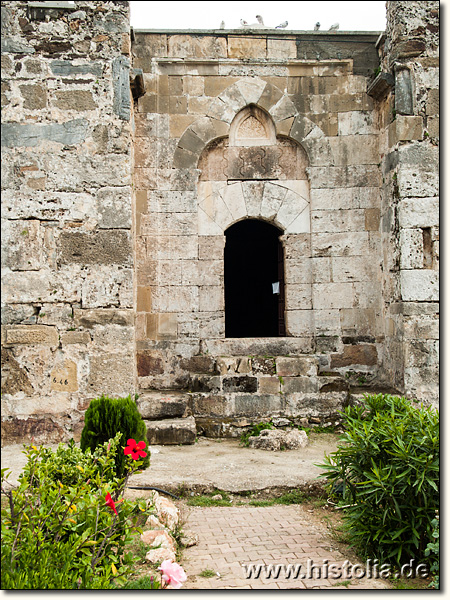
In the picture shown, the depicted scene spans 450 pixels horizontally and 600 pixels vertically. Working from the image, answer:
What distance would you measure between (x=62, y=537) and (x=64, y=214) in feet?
13.0

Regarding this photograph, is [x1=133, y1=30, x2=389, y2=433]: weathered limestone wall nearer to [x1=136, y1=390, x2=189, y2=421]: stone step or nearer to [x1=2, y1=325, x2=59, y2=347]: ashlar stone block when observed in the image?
[x1=136, y1=390, x2=189, y2=421]: stone step

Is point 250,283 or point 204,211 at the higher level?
point 204,211

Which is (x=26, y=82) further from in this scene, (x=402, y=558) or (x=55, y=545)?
(x=402, y=558)

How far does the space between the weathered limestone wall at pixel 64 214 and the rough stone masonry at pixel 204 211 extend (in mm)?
16

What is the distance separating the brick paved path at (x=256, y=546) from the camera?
3.38 meters

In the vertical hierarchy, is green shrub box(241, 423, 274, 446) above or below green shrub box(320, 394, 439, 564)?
below

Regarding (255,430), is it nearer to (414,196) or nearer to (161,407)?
(161,407)

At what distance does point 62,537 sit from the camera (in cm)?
329

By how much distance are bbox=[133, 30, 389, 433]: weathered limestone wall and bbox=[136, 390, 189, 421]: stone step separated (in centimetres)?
61

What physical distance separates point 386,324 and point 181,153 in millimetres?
3548

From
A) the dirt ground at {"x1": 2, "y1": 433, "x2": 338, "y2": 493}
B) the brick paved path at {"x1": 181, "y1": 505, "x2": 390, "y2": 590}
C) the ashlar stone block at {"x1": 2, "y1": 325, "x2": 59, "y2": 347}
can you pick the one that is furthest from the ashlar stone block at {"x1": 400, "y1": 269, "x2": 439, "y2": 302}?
the ashlar stone block at {"x1": 2, "y1": 325, "x2": 59, "y2": 347}

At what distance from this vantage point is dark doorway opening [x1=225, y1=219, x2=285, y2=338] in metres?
12.0

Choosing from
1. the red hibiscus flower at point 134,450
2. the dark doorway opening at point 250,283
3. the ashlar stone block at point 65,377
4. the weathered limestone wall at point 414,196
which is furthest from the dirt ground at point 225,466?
the dark doorway opening at point 250,283

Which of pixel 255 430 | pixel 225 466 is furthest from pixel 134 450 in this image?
pixel 255 430
